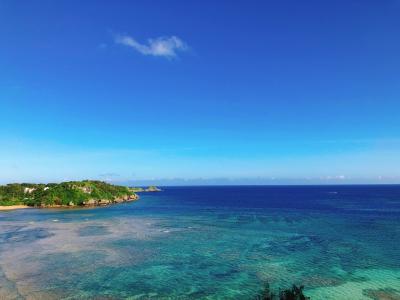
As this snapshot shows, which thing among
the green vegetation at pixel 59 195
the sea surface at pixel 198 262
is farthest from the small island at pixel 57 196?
the sea surface at pixel 198 262

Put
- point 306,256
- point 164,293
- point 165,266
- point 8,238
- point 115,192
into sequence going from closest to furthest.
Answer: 1. point 164,293
2. point 165,266
3. point 306,256
4. point 8,238
5. point 115,192

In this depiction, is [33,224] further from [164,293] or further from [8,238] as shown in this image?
[164,293]

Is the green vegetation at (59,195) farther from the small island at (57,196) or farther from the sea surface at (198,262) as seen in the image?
the sea surface at (198,262)

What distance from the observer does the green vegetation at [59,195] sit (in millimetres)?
141500

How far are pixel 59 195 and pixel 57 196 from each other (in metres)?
0.94

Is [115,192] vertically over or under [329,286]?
over

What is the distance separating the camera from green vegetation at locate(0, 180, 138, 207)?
142 meters

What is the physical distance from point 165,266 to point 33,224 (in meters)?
57.3

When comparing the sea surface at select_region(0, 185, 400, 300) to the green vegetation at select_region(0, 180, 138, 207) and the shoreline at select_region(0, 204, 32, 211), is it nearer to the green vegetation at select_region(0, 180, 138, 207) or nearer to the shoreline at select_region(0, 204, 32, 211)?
the green vegetation at select_region(0, 180, 138, 207)

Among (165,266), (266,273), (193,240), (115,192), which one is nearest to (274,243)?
(193,240)

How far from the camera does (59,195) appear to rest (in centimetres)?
14300

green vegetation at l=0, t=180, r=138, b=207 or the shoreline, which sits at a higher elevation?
green vegetation at l=0, t=180, r=138, b=207

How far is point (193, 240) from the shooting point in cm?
5816

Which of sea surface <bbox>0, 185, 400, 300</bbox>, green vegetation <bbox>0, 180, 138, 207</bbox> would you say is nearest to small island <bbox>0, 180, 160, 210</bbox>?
green vegetation <bbox>0, 180, 138, 207</bbox>
